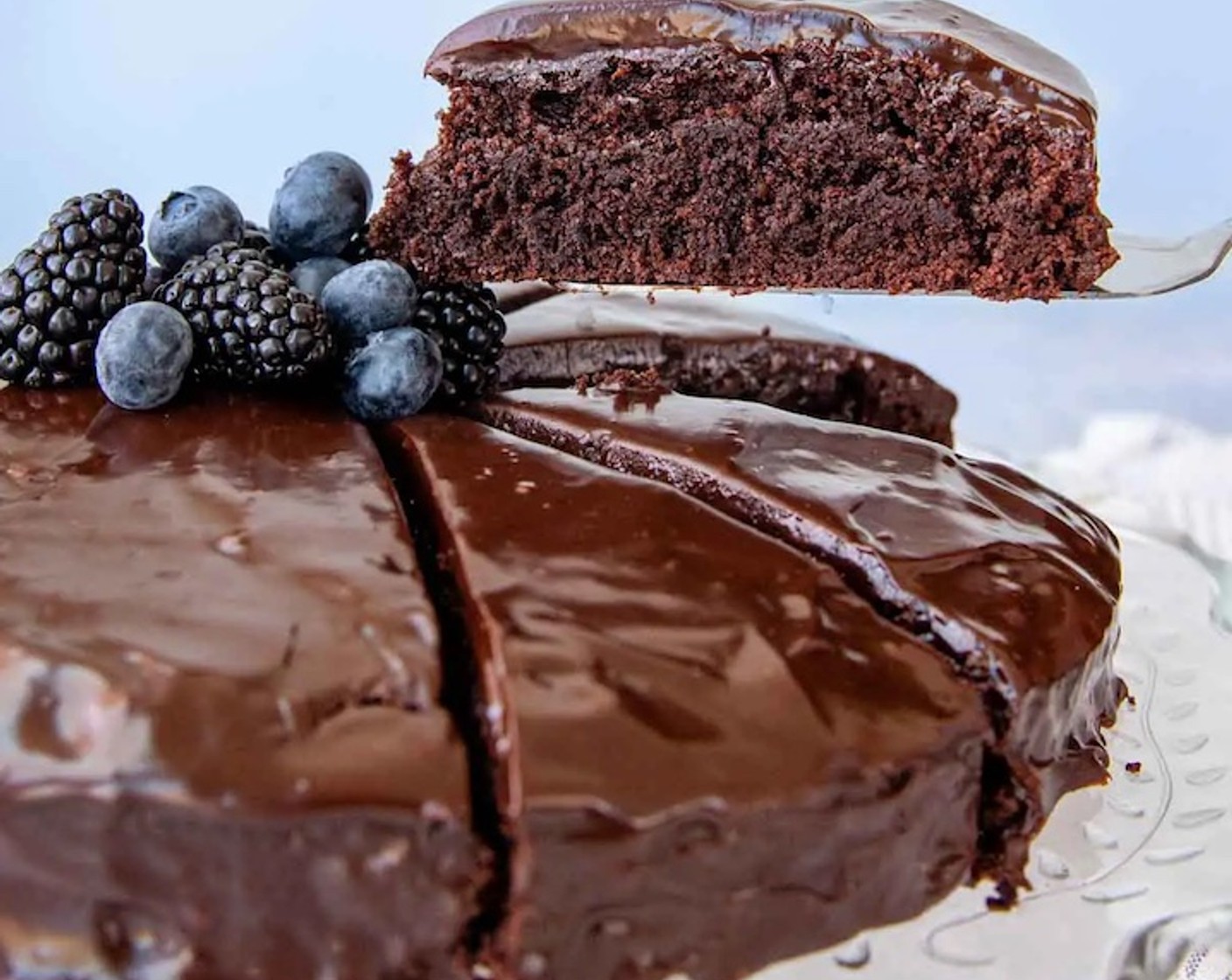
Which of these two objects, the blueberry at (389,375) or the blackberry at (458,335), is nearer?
the blueberry at (389,375)

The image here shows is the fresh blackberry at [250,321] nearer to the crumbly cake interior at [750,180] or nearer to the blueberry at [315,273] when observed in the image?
the blueberry at [315,273]

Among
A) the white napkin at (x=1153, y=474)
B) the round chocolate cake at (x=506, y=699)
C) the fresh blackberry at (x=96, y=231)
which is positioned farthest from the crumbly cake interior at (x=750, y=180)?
the white napkin at (x=1153, y=474)

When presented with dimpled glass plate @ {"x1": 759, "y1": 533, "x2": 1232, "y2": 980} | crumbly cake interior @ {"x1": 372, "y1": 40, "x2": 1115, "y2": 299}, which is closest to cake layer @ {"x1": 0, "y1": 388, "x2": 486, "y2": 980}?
dimpled glass plate @ {"x1": 759, "y1": 533, "x2": 1232, "y2": 980}

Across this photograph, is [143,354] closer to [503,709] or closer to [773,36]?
[503,709]

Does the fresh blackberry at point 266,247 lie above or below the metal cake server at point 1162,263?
below

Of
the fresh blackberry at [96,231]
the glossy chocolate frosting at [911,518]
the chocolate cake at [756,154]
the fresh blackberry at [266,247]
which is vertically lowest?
the glossy chocolate frosting at [911,518]

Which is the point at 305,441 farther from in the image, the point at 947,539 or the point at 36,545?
the point at 947,539

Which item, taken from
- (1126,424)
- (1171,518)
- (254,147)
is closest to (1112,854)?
(1171,518)
